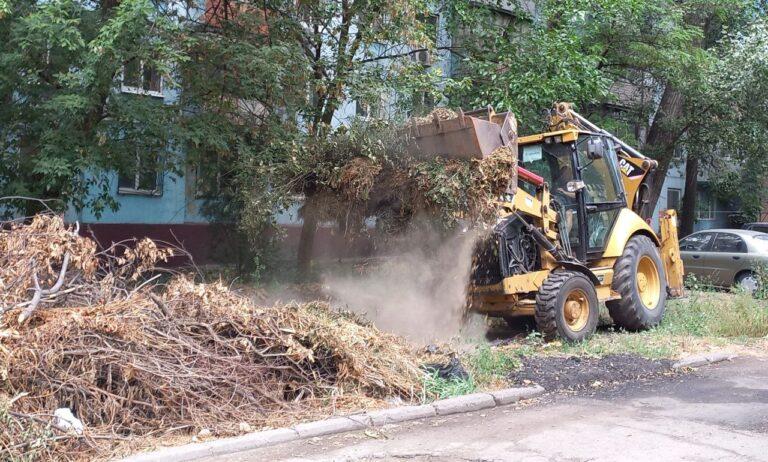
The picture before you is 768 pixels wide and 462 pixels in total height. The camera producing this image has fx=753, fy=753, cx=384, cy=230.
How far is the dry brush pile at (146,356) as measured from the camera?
554 cm

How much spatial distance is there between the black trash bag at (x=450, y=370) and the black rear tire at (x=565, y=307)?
2089mm

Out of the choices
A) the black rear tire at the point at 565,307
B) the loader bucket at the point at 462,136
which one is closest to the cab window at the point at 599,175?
the black rear tire at the point at 565,307

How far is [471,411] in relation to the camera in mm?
6828

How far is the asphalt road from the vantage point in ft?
18.0

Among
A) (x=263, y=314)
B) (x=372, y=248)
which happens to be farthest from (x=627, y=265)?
(x=263, y=314)

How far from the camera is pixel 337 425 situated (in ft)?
20.0

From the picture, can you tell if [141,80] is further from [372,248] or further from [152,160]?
[372,248]

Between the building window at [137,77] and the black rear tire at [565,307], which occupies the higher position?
the building window at [137,77]

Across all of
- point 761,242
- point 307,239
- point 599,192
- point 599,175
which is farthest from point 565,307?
point 761,242

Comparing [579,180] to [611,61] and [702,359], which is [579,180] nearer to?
[702,359]

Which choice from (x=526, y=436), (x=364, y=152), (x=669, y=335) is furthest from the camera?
(x=669, y=335)

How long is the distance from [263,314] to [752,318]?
24.3 feet

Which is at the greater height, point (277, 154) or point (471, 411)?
point (277, 154)

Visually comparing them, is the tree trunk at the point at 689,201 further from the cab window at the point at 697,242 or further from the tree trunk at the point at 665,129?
the cab window at the point at 697,242
